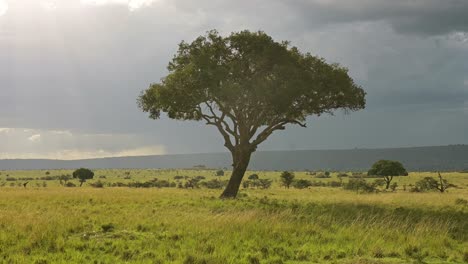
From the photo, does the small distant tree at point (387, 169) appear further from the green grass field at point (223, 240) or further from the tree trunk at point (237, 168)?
the green grass field at point (223, 240)

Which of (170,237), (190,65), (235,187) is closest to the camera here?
(170,237)

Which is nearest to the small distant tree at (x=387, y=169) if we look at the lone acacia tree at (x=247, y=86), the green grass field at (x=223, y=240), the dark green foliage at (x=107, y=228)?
the lone acacia tree at (x=247, y=86)

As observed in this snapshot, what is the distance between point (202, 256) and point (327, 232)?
6.68m

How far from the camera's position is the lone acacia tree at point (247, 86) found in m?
35.7

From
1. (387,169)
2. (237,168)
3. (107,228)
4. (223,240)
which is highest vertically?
(237,168)

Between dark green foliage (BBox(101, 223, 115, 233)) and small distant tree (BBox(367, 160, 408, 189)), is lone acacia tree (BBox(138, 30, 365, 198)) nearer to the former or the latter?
dark green foliage (BBox(101, 223, 115, 233))

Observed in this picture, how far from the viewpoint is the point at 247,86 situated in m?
35.8

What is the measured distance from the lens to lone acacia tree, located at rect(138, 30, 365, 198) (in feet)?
117

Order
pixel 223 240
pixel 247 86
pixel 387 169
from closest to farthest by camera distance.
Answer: pixel 223 240 → pixel 247 86 → pixel 387 169

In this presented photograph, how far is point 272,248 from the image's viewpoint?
590 inches

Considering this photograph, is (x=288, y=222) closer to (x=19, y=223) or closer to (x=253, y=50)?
(x=19, y=223)

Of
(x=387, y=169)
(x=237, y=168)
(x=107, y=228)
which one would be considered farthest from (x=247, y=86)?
(x=387, y=169)

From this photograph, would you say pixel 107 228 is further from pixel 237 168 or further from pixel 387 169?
pixel 387 169

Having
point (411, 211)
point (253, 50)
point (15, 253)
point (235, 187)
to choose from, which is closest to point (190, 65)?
point (253, 50)
